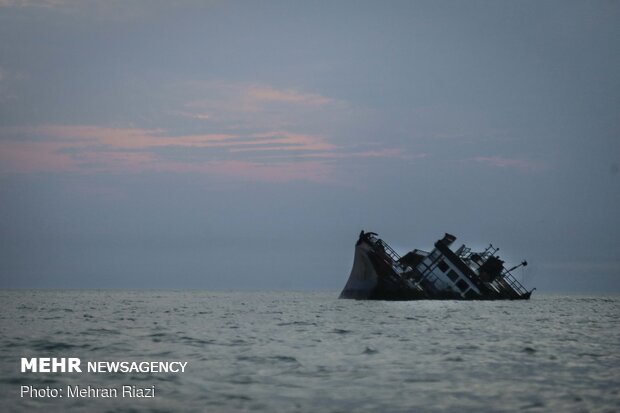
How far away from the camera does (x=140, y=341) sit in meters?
26.5

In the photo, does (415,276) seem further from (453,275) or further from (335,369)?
(335,369)

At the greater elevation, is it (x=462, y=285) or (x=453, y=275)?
(x=453, y=275)

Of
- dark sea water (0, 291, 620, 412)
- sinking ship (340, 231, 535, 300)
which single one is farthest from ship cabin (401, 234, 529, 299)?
dark sea water (0, 291, 620, 412)

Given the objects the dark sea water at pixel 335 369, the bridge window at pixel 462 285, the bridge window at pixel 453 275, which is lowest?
the dark sea water at pixel 335 369

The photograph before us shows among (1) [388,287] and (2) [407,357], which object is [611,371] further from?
(1) [388,287]

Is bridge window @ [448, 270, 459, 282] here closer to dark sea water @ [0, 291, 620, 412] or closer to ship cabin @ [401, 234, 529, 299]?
ship cabin @ [401, 234, 529, 299]

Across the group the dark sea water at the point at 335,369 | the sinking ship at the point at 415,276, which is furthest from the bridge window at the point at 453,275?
the dark sea water at the point at 335,369

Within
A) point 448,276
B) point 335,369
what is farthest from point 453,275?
point 335,369

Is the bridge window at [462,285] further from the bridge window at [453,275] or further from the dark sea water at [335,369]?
the dark sea water at [335,369]

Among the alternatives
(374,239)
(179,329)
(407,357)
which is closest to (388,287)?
(374,239)

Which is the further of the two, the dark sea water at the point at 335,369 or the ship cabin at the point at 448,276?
the ship cabin at the point at 448,276

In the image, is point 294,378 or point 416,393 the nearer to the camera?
point 416,393

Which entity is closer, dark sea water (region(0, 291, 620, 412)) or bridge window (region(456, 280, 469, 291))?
dark sea water (region(0, 291, 620, 412))

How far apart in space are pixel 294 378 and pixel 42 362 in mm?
7564
